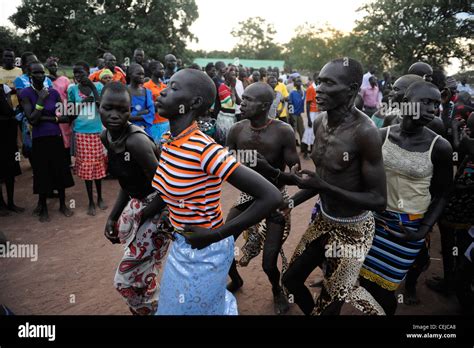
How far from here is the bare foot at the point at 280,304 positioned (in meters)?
3.45

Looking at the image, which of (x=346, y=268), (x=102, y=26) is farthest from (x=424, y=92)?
(x=102, y=26)

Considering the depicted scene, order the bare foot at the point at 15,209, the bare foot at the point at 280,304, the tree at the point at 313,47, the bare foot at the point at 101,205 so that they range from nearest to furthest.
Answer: the bare foot at the point at 280,304, the bare foot at the point at 15,209, the bare foot at the point at 101,205, the tree at the point at 313,47

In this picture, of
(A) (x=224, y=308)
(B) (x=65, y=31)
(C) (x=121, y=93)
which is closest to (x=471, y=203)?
(A) (x=224, y=308)

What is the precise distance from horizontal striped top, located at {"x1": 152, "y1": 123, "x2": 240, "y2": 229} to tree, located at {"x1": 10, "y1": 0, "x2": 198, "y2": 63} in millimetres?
24615

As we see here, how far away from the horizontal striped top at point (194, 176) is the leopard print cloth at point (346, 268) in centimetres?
100

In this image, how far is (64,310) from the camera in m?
3.43

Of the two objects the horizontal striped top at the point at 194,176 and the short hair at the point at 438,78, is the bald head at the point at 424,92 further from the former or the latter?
the short hair at the point at 438,78

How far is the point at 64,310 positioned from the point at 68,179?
277cm

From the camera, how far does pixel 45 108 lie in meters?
5.29

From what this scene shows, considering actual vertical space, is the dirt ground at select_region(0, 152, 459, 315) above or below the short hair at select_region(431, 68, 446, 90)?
below

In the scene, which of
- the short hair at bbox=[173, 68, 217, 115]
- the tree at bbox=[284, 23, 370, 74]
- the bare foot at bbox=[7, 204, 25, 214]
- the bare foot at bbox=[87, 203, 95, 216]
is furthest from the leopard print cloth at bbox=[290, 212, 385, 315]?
the tree at bbox=[284, 23, 370, 74]

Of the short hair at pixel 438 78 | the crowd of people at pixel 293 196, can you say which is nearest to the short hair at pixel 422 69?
the crowd of people at pixel 293 196

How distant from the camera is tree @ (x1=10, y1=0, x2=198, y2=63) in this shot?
82.1 ft

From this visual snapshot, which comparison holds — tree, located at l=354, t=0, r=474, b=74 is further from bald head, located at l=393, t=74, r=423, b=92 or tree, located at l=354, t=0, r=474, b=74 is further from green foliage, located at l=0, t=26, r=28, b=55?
green foliage, located at l=0, t=26, r=28, b=55
